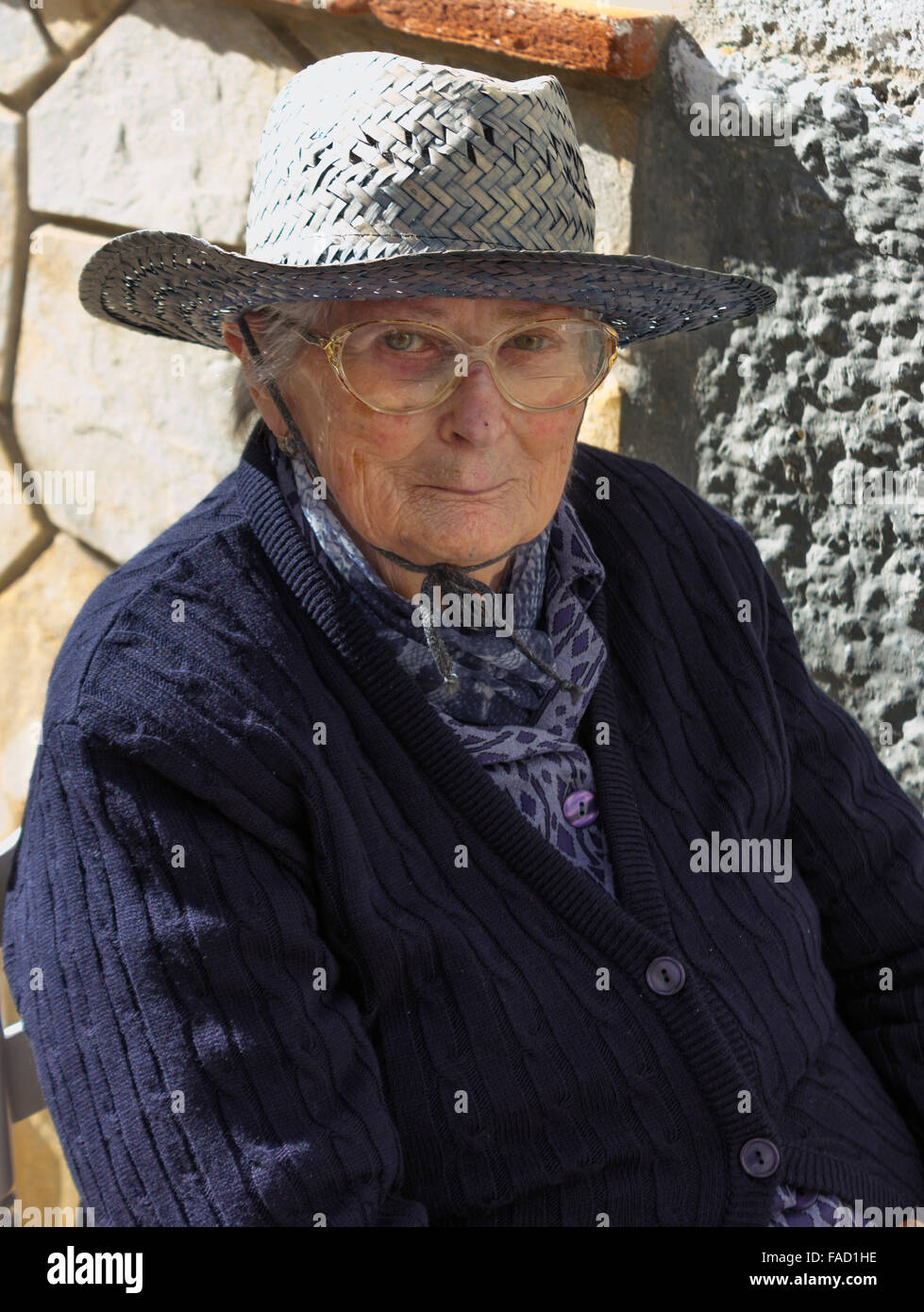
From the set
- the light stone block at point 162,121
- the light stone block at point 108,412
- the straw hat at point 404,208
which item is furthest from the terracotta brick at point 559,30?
the straw hat at point 404,208

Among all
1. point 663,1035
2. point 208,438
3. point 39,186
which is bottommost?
point 663,1035

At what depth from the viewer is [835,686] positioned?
2.32 metres

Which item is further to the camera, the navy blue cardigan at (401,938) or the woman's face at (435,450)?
the woman's face at (435,450)

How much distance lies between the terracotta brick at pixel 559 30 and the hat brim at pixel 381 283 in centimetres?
80

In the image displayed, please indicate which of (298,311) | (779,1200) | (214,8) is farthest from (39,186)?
(779,1200)

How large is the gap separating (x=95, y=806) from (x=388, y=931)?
308 mm

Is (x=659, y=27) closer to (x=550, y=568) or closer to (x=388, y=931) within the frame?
(x=550, y=568)

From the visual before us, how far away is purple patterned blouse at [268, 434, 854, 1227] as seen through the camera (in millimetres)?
1429

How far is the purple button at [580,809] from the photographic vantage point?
1.49 meters

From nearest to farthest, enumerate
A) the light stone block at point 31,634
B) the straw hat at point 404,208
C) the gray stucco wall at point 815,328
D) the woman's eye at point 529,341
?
1. the straw hat at point 404,208
2. the woman's eye at point 529,341
3. the gray stucco wall at point 815,328
4. the light stone block at point 31,634

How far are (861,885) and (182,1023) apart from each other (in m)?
0.94
